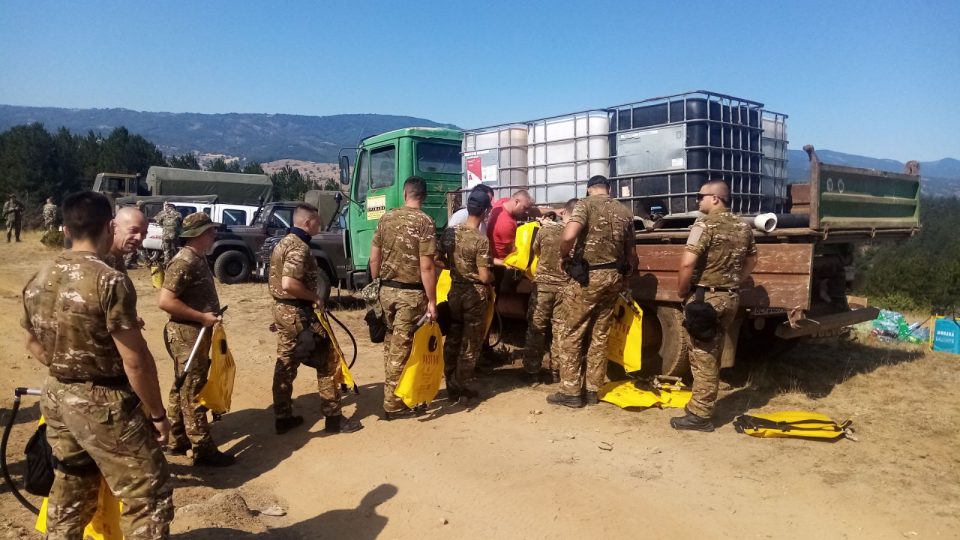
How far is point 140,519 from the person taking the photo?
2.63 m

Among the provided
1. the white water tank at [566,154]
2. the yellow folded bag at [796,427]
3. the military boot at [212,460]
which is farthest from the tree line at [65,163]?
Result: the yellow folded bag at [796,427]

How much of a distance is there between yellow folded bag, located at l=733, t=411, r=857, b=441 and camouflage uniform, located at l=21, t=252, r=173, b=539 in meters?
3.86

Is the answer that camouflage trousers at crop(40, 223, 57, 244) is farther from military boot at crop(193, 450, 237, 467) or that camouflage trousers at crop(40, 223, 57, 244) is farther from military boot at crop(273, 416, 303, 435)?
military boot at crop(193, 450, 237, 467)

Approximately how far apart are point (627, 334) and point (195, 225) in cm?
358

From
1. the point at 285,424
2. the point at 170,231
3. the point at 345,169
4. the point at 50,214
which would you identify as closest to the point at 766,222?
the point at 285,424

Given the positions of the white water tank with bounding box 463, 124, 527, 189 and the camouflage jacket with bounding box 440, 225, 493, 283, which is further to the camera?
the white water tank with bounding box 463, 124, 527, 189

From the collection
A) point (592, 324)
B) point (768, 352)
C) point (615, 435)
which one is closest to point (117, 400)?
point (615, 435)

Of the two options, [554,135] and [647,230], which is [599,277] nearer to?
[647,230]

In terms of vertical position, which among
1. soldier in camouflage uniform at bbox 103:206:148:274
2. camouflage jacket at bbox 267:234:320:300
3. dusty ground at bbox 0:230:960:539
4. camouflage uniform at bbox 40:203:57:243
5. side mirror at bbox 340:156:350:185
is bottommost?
dusty ground at bbox 0:230:960:539

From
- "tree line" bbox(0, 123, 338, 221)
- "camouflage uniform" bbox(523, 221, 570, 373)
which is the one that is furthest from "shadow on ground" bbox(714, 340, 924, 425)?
"tree line" bbox(0, 123, 338, 221)

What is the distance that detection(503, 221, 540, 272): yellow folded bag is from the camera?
254 inches

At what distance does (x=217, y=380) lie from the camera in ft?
15.3

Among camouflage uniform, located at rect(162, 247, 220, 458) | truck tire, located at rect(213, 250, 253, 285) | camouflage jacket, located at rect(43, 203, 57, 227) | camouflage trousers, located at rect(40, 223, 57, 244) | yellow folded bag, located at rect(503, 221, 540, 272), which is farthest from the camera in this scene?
camouflage jacket, located at rect(43, 203, 57, 227)

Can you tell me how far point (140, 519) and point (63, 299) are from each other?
3.06ft
